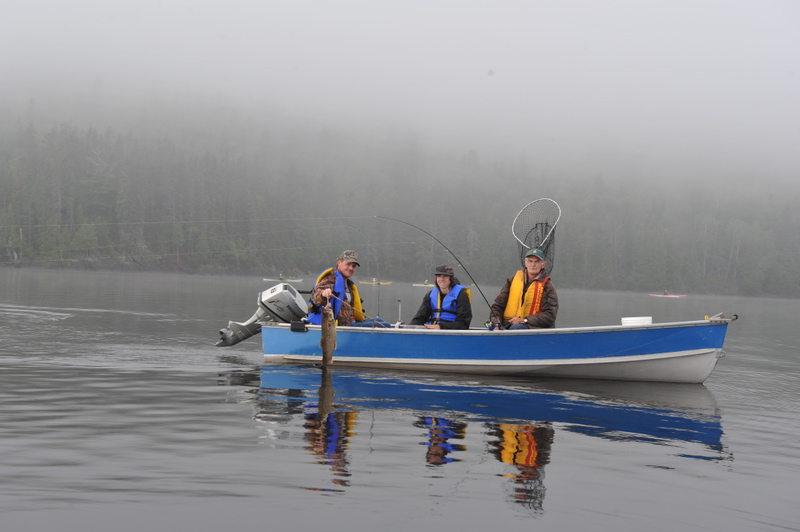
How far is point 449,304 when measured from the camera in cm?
1381

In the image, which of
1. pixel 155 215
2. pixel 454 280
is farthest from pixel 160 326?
pixel 155 215

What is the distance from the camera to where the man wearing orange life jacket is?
42.7ft

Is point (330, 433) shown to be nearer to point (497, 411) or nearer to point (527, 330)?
point (497, 411)

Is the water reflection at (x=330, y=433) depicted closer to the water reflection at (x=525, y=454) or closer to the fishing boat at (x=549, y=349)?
the water reflection at (x=525, y=454)

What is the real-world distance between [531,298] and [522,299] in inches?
7.1

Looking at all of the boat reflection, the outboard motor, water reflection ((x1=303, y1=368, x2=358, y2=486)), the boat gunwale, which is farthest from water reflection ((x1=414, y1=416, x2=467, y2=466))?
the outboard motor

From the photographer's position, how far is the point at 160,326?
Result: 2158 centimetres

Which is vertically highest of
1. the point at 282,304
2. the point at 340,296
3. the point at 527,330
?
the point at 340,296

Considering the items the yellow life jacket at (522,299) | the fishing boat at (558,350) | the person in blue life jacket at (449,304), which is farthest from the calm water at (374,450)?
the yellow life jacket at (522,299)

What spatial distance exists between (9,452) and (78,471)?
39.0 inches

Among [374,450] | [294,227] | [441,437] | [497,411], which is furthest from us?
[294,227]

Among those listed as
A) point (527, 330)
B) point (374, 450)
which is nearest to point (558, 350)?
point (527, 330)

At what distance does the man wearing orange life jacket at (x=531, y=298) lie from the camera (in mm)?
13023

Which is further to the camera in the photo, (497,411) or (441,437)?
(497,411)
